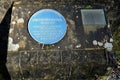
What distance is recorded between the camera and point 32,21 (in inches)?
198

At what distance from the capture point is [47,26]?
5004 millimetres

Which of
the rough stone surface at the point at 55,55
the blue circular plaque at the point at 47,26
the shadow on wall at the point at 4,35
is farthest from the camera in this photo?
the shadow on wall at the point at 4,35

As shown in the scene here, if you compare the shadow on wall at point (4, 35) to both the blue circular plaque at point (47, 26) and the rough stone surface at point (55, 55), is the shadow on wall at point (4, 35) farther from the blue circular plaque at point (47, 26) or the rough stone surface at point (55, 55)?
the blue circular plaque at point (47, 26)

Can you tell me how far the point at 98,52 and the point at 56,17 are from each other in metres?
1.08

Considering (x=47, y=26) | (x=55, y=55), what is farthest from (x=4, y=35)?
(x=55, y=55)

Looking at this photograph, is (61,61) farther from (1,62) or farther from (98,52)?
(1,62)

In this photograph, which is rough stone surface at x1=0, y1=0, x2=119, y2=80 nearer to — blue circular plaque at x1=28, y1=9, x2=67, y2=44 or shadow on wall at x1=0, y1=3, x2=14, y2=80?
blue circular plaque at x1=28, y1=9, x2=67, y2=44

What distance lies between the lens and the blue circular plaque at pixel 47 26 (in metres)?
4.94

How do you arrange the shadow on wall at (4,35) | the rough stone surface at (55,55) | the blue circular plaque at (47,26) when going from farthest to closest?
1. the shadow on wall at (4,35)
2. the blue circular plaque at (47,26)
3. the rough stone surface at (55,55)

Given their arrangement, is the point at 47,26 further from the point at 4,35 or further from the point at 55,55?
the point at 4,35

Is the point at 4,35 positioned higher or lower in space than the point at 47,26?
lower

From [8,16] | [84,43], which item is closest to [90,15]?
[84,43]

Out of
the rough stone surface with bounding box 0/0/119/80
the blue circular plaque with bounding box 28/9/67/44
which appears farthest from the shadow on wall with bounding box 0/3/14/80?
the blue circular plaque with bounding box 28/9/67/44

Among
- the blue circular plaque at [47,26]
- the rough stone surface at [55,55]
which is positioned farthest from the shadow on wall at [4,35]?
the blue circular plaque at [47,26]
